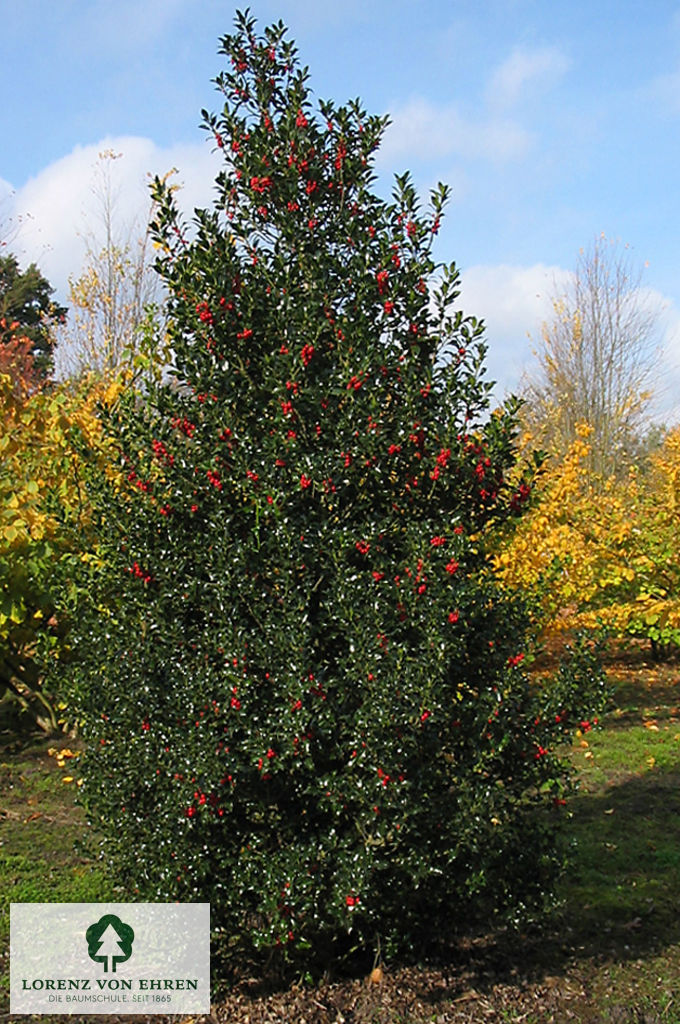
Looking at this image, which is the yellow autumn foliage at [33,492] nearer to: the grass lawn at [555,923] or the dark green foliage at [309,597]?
the grass lawn at [555,923]

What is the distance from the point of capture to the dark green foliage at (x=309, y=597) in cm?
340

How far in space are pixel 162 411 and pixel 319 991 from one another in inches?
96.6

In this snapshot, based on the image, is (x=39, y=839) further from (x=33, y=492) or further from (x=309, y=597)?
(x=309, y=597)

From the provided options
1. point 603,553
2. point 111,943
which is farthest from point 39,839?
point 603,553

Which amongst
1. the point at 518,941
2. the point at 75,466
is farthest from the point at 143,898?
the point at 75,466

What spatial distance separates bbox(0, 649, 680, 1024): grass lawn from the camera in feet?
12.4

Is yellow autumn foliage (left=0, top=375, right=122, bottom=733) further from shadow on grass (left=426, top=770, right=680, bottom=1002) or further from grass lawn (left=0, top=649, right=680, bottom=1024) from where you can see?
shadow on grass (left=426, top=770, right=680, bottom=1002)

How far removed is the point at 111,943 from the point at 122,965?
0.34 ft

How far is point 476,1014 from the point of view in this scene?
12.3 ft

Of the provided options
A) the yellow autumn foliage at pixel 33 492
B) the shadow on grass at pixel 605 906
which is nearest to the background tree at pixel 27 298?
the yellow autumn foliage at pixel 33 492

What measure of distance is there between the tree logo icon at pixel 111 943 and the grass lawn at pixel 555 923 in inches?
9.7

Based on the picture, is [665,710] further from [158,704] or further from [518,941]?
[158,704]

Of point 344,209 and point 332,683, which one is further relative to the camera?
point 344,209

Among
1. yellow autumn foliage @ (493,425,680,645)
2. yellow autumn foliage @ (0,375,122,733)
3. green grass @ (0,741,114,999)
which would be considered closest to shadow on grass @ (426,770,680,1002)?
green grass @ (0,741,114,999)
